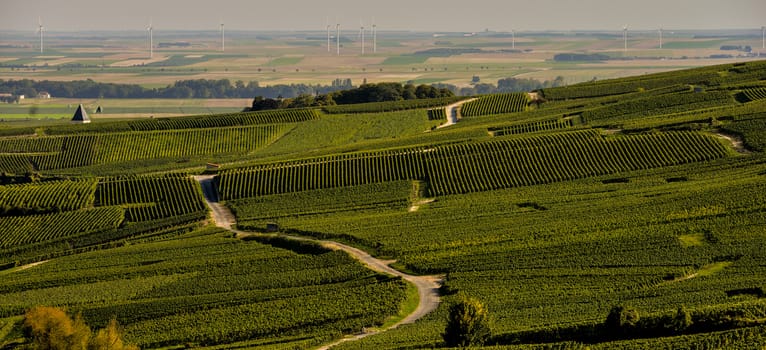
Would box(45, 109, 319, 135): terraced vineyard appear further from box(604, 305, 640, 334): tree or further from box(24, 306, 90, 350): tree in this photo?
box(604, 305, 640, 334): tree

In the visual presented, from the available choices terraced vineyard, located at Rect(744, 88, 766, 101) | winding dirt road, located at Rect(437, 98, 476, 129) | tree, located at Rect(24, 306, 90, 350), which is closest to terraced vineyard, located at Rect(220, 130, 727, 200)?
terraced vineyard, located at Rect(744, 88, 766, 101)

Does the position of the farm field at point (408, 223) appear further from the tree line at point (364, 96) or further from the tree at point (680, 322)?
the tree line at point (364, 96)

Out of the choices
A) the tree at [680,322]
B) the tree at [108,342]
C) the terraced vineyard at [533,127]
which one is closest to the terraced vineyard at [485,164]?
the terraced vineyard at [533,127]

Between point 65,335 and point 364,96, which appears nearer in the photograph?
point 65,335

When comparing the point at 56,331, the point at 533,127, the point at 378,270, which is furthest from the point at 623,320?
the point at 533,127

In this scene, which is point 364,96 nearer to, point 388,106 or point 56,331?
point 388,106

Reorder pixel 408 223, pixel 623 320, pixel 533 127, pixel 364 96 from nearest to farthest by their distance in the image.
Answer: pixel 623 320 < pixel 408 223 < pixel 533 127 < pixel 364 96
